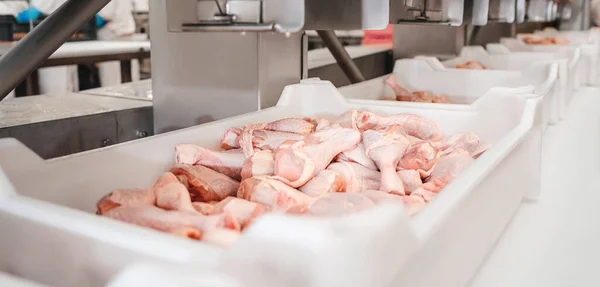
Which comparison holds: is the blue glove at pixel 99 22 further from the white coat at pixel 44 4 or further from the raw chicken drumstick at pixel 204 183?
the raw chicken drumstick at pixel 204 183

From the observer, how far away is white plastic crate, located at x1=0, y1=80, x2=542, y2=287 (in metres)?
0.40

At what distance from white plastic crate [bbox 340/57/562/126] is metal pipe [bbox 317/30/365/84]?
0.51ft

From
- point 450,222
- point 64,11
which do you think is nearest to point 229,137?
point 64,11

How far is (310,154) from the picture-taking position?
0.86 metres

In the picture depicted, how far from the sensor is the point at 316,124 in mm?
1142

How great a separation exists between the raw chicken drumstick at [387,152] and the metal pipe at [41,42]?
494mm

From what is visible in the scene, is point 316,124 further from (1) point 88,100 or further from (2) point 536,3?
(2) point 536,3

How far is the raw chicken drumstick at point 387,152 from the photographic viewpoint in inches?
33.0

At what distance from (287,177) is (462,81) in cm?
127

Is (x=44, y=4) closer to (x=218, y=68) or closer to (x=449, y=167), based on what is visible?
(x=218, y=68)

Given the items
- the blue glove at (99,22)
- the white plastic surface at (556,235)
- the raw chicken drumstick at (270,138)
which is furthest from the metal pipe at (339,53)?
the blue glove at (99,22)

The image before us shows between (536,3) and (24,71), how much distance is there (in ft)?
10.7

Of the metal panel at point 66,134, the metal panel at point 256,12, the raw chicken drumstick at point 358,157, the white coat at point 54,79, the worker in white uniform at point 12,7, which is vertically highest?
the worker in white uniform at point 12,7

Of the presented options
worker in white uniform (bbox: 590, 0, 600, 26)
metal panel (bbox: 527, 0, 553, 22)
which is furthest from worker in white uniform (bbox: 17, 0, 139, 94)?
worker in white uniform (bbox: 590, 0, 600, 26)
